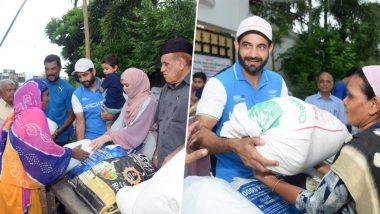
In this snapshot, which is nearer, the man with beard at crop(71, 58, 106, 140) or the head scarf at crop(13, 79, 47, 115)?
the man with beard at crop(71, 58, 106, 140)

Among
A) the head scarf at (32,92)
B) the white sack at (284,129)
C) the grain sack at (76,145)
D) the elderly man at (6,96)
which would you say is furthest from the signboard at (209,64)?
the elderly man at (6,96)

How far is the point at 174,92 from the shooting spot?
0.93m

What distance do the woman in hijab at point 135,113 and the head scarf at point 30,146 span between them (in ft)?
0.77

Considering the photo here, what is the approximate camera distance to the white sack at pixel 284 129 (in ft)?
2.97

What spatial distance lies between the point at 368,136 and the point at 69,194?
3.06ft

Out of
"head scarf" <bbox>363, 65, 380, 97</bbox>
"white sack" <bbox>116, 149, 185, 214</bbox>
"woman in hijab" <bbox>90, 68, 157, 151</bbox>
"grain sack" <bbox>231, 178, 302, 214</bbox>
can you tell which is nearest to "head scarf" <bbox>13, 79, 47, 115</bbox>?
"woman in hijab" <bbox>90, 68, 157, 151</bbox>

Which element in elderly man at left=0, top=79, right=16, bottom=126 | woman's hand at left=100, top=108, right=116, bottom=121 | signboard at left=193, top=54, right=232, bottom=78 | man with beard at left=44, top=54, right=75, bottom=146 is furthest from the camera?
elderly man at left=0, top=79, right=16, bottom=126

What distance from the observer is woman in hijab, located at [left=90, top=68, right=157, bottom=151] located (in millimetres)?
998

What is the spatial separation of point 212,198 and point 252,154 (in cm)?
→ 16

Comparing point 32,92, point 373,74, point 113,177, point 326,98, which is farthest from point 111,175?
point 373,74

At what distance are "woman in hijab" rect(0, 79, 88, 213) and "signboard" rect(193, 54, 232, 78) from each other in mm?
495

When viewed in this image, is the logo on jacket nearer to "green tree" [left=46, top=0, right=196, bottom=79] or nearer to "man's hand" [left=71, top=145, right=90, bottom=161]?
"green tree" [left=46, top=0, right=196, bottom=79]

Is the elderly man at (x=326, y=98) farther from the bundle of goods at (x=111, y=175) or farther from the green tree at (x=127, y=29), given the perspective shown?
the bundle of goods at (x=111, y=175)

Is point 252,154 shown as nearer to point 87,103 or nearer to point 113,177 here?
point 113,177
